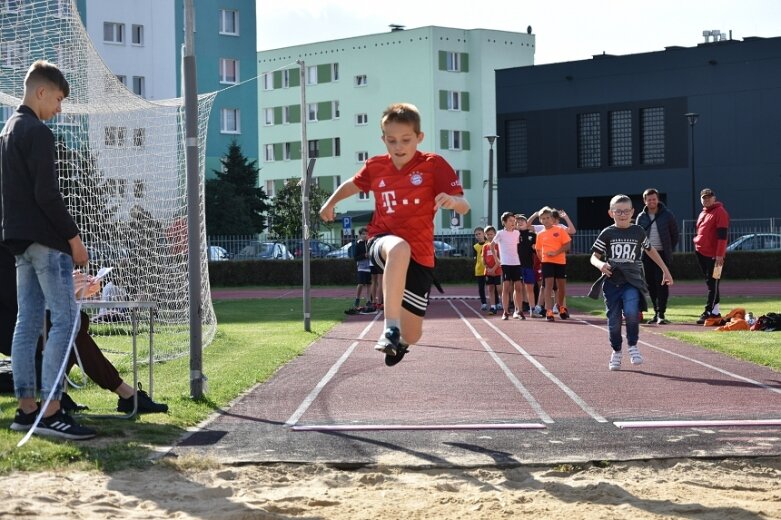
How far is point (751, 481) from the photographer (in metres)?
6.36

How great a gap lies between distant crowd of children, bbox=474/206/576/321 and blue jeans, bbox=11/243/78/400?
12.5 m

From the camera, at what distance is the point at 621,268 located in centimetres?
1199

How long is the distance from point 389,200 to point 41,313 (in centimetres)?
243

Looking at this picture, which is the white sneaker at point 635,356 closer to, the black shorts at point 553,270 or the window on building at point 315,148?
the black shorts at point 553,270

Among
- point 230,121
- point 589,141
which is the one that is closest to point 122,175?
point 589,141

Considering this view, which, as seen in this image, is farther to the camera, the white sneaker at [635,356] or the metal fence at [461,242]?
the metal fence at [461,242]

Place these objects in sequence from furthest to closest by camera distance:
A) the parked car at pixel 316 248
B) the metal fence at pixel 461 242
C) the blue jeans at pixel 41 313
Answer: the parked car at pixel 316 248
the metal fence at pixel 461 242
the blue jeans at pixel 41 313

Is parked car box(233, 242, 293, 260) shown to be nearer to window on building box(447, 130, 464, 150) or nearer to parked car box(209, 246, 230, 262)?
parked car box(209, 246, 230, 262)

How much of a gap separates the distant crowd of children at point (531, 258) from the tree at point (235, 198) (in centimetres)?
3565

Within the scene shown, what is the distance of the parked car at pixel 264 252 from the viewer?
4388 centimetres

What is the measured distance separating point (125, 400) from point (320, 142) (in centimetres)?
7497

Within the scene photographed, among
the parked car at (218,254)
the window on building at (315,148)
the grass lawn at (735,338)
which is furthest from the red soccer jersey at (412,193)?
the window on building at (315,148)

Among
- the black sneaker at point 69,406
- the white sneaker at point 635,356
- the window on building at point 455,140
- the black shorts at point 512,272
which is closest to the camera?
the black sneaker at point 69,406

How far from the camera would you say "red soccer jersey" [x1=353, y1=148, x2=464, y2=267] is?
783 centimetres
